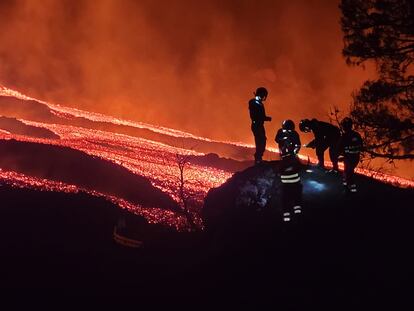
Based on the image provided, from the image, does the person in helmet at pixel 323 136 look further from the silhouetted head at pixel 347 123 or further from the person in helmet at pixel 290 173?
the person in helmet at pixel 290 173

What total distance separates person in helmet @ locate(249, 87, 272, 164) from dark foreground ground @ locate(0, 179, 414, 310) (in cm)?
242

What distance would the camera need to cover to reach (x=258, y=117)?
47.6 ft

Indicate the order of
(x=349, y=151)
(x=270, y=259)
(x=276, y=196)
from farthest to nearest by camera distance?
(x=276, y=196)
(x=349, y=151)
(x=270, y=259)

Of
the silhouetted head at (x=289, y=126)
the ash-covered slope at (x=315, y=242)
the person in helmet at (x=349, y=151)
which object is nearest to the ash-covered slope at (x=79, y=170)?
the ash-covered slope at (x=315, y=242)

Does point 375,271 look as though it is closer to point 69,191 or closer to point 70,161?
point 69,191

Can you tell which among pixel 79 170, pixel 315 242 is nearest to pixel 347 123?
pixel 315 242

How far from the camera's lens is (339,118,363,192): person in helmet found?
13258mm

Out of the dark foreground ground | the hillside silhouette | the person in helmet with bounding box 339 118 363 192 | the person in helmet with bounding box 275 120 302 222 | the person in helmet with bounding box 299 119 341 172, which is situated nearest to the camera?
the dark foreground ground

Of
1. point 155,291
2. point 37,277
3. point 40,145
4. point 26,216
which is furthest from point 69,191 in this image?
point 155,291

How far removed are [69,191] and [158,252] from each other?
88.8 feet

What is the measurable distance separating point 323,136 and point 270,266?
16.7ft

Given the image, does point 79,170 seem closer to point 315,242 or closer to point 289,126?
point 289,126

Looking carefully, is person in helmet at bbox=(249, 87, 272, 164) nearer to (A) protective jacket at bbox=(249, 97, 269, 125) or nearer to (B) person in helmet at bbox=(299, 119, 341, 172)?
(A) protective jacket at bbox=(249, 97, 269, 125)

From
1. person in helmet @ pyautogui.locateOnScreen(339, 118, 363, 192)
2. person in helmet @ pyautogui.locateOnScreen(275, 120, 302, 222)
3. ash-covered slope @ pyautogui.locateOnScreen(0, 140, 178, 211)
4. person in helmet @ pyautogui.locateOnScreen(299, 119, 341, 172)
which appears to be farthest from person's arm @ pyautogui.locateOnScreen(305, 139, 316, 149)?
ash-covered slope @ pyautogui.locateOnScreen(0, 140, 178, 211)
